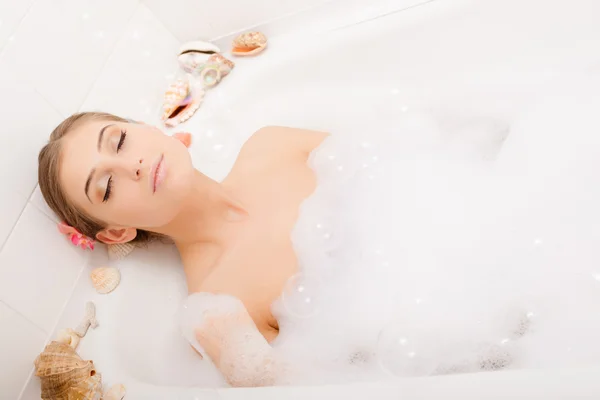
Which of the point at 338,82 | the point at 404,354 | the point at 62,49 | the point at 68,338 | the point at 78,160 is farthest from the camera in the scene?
the point at 338,82

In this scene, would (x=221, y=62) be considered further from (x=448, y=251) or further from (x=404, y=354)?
(x=404, y=354)

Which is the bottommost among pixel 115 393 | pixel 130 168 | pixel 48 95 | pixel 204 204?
pixel 115 393

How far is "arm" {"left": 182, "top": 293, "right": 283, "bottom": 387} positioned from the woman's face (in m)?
0.23

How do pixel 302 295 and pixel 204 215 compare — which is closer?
pixel 302 295

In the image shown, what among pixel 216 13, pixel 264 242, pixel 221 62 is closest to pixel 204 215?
pixel 264 242

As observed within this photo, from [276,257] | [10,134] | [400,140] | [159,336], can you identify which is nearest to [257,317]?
[276,257]

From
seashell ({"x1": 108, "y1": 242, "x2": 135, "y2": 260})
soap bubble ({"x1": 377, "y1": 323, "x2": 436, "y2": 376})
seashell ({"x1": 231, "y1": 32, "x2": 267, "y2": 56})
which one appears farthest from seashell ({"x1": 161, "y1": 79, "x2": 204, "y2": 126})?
soap bubble ({"x1": 377, "y1": 323, "x2": 436, "y2": 376})

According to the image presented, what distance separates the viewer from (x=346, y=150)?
1.32 meters

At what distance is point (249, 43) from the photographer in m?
1.53

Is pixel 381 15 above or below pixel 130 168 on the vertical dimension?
below

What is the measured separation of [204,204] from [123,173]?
229 millimetres

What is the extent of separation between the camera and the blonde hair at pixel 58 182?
1.12 meters

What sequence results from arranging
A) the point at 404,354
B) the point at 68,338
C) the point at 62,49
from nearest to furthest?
the point at 404,354 < the point at 68,338 < the point at 62,49

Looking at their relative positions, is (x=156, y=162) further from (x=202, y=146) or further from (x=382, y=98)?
(x=382, y=98)
